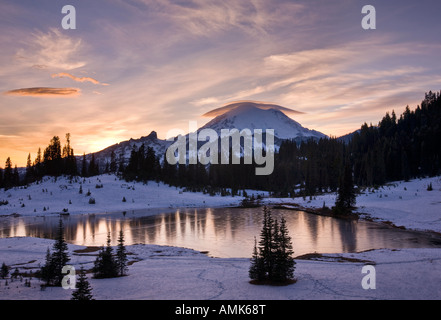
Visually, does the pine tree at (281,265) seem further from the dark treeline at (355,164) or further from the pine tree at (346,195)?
the dark treeline at (355,164)

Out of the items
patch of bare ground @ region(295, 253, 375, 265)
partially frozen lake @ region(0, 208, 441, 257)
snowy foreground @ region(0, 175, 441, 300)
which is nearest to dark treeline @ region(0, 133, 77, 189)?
partially frozen lake @ region(0, 208, 441, 257)

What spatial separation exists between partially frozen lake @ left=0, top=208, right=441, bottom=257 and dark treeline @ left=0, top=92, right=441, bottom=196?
33.8m

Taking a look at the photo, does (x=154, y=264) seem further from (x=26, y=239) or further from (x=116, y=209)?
(x=116, y=209)

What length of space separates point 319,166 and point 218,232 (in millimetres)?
84348

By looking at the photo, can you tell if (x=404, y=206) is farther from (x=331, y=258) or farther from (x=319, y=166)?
(x=319, y=166)

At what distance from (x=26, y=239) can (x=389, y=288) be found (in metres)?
35.5

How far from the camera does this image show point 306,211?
2709 inches

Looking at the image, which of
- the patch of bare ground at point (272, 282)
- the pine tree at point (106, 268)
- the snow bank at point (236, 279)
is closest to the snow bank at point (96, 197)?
the snow bank at point (236, 279)

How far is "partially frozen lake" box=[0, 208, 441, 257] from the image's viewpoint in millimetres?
35312

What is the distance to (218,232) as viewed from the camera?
44.7 metres

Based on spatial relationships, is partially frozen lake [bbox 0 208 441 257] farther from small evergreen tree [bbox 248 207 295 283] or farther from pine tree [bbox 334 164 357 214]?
small evergreen tree [bbox 248 207 295 283]

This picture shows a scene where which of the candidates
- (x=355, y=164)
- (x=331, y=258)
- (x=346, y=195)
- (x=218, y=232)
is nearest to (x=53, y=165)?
(x=218, y=232)

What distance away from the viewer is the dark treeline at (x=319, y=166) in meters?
97.2
